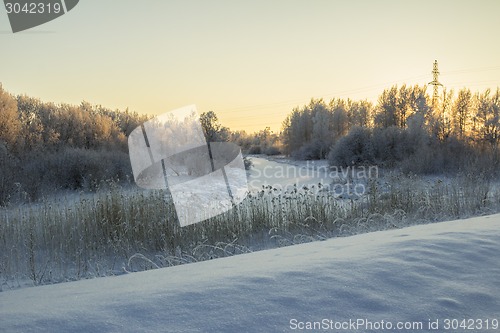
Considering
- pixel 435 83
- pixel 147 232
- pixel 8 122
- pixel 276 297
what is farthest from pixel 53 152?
pixel 435 83

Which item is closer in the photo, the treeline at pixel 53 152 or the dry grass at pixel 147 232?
the dry grass at pixel 147 232

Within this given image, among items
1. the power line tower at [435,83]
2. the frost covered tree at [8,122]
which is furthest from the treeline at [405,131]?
the frost covered tree at [8,122]

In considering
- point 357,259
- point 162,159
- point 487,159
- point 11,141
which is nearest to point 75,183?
point 11,141

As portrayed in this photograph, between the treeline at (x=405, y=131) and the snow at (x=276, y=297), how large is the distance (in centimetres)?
1342

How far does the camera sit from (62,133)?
20.9 meters

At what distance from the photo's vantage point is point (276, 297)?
216 centimetres

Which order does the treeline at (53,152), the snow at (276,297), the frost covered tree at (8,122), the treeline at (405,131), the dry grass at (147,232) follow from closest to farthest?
the snow at (276,297), the dry grass at (147,232), the treeline at (53,152), the frost covered tree at (8,122), the treeline at (405,131)

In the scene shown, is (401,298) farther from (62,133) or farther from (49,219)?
(62,133)

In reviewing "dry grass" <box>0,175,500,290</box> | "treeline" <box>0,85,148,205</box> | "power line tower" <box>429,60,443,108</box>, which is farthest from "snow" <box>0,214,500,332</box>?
"power line tower" <box>429,60,443,108</box>

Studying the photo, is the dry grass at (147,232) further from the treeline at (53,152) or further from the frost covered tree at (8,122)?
A: the frost covered tree at (8,122)

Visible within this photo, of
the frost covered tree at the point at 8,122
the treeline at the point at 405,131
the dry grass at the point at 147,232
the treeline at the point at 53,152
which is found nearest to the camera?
the dry grass at the point at 147,232

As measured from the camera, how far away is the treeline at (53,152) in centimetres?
1240

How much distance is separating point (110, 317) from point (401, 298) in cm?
161

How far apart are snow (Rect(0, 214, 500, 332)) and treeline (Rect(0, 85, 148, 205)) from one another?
282 inches
